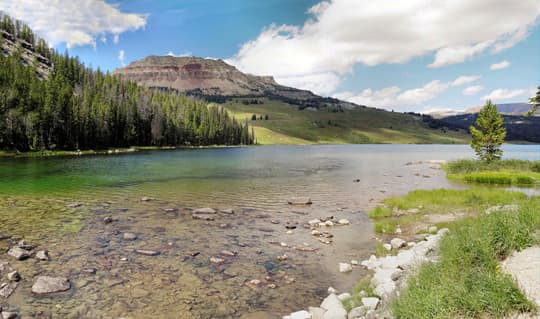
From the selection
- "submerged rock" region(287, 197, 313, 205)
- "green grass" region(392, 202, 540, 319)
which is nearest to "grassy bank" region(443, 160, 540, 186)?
"submerged rock" region(287, 197, 313, 205)

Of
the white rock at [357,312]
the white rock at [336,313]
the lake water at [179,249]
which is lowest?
the lake water at [179,249]

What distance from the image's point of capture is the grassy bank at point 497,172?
45.6m

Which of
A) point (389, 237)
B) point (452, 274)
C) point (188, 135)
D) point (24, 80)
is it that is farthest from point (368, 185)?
point (188, 135)

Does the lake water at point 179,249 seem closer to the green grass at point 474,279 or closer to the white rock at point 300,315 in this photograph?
the white rock at point 300,315

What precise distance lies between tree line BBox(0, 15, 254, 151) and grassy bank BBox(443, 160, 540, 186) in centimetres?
10783

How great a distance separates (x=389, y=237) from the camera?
20.4 meters

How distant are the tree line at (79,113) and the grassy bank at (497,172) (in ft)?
354

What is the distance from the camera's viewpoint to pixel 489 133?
6009 centimetres

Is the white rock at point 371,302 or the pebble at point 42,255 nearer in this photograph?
the white rock at point 371,302

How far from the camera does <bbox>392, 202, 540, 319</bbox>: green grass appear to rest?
6637mm

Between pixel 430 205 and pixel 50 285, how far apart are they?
2877 centimetres

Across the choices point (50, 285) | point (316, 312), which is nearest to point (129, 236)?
point (50, 285)

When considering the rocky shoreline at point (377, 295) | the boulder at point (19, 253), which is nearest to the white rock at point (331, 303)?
the rocky shoreline at point (377, 295)

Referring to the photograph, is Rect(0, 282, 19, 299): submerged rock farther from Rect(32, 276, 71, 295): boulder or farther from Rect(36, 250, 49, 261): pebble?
Rect(36, 250, 49, 261): pebble
